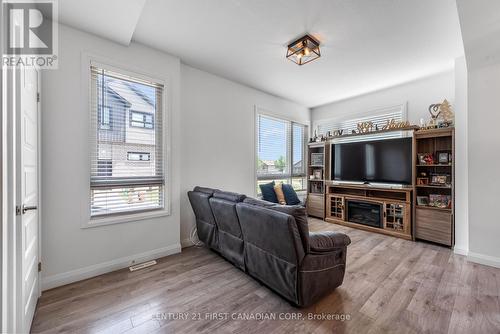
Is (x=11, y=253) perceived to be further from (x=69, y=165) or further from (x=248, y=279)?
(x=248, y=279)

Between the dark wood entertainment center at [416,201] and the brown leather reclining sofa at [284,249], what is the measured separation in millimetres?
2280

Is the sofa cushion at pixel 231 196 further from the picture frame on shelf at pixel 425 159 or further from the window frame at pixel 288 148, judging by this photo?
the picture frame on shelf at pixel 425 159

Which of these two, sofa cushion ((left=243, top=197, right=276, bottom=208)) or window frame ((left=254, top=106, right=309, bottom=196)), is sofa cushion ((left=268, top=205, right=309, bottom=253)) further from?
window frame ((left=254, top=106, right=309, bottom=196))

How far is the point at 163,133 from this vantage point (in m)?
2.83

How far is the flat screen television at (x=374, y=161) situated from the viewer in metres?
3.59

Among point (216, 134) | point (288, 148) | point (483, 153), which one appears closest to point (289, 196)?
point (288, 148)

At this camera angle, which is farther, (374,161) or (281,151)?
(281,151)

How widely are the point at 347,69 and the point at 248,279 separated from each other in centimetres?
335

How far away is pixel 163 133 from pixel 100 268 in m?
1.73

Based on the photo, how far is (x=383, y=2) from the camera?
194 centimetres

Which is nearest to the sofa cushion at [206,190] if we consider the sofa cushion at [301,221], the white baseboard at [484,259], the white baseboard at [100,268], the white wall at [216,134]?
the white wall at [216,134]

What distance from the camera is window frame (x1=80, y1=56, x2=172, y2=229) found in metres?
2.25

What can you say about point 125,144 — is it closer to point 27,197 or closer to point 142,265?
point 27,197

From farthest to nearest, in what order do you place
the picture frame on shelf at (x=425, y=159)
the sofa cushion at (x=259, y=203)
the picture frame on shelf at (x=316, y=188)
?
the picture frame on shelf at (x=316, y=188), the picture frame on shelf at (x=425, y=159), the sofa cushion at (x=259, y=203)
